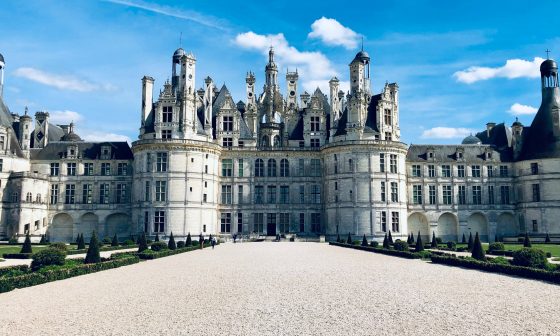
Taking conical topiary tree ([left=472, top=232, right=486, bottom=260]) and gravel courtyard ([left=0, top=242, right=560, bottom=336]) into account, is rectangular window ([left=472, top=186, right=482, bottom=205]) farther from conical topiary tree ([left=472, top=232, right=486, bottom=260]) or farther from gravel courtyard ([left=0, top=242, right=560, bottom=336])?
gravel courtyard ([left=0, top=242, right=560, bottom=336])

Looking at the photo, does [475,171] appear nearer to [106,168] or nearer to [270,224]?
[270,224]

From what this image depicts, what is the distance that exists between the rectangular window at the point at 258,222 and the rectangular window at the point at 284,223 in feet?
7.83

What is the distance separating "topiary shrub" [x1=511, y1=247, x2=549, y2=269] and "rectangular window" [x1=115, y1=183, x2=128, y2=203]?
5005 centimetres

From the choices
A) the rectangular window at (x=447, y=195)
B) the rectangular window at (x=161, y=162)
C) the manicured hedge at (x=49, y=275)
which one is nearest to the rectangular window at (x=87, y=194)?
the rectangular window at (x=161, y=162)

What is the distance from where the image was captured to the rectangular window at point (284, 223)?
64750 millimetres

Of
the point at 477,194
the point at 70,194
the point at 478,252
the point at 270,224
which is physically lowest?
the point at 478,252

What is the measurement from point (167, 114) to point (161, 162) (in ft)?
19.8

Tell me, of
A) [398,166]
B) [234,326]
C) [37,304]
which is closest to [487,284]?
[234,326]

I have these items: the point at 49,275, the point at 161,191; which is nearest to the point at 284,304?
the point at 49,275

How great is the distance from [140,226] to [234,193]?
504 inches

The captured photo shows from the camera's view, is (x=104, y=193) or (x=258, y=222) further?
(x=258, y=222)

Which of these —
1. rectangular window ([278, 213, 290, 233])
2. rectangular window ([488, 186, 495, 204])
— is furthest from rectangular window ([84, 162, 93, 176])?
rectangular window ([488, 186, 495, 204])

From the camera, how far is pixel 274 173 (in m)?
65.7

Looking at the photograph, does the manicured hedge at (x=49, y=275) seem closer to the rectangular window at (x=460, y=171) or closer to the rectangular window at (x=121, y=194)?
the rectangular window at (x=121, y=194)
